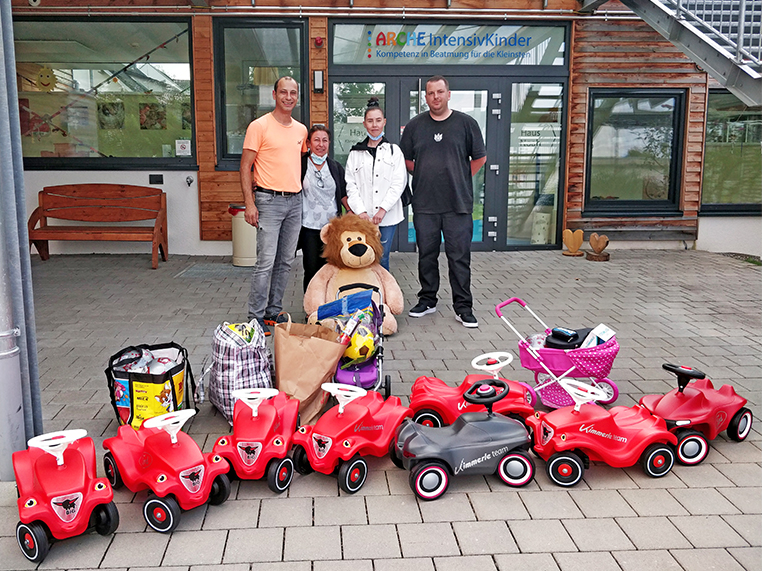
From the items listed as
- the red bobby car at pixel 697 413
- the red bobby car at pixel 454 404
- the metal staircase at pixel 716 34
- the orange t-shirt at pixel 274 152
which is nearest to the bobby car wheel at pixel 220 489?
the red bobby car at pixel 454 404

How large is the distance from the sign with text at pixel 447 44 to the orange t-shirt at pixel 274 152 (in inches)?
190

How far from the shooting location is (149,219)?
9.98 meters

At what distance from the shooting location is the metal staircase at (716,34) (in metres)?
8.03

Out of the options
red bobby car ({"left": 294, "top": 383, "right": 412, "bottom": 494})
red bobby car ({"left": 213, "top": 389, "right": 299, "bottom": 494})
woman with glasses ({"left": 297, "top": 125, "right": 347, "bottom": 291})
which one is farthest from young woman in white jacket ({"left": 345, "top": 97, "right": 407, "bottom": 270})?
red bobby car ({"left": 213, "top": 389, "right": 299, "bottom": 494})

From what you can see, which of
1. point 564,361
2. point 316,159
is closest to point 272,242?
point 316,159

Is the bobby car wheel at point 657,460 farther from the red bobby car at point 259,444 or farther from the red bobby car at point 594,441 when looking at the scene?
the red bobby car at point 259,444

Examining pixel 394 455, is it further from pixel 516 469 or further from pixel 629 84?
pixel 629 84

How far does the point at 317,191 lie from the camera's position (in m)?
6.10

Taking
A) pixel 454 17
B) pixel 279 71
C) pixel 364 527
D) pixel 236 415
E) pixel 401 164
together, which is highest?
pixel 454 17

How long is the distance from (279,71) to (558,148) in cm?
433

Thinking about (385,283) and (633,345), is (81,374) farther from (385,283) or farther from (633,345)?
(633,345)

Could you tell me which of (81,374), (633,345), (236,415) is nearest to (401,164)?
(633,345)

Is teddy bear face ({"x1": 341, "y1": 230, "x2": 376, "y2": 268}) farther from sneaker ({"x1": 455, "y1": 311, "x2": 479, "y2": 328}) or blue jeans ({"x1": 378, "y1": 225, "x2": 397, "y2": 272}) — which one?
sneaker ({"x1": 455, "y1": 311, "x2": 479, "y2": 328})

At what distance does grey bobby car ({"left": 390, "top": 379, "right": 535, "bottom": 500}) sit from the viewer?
9.88ft
